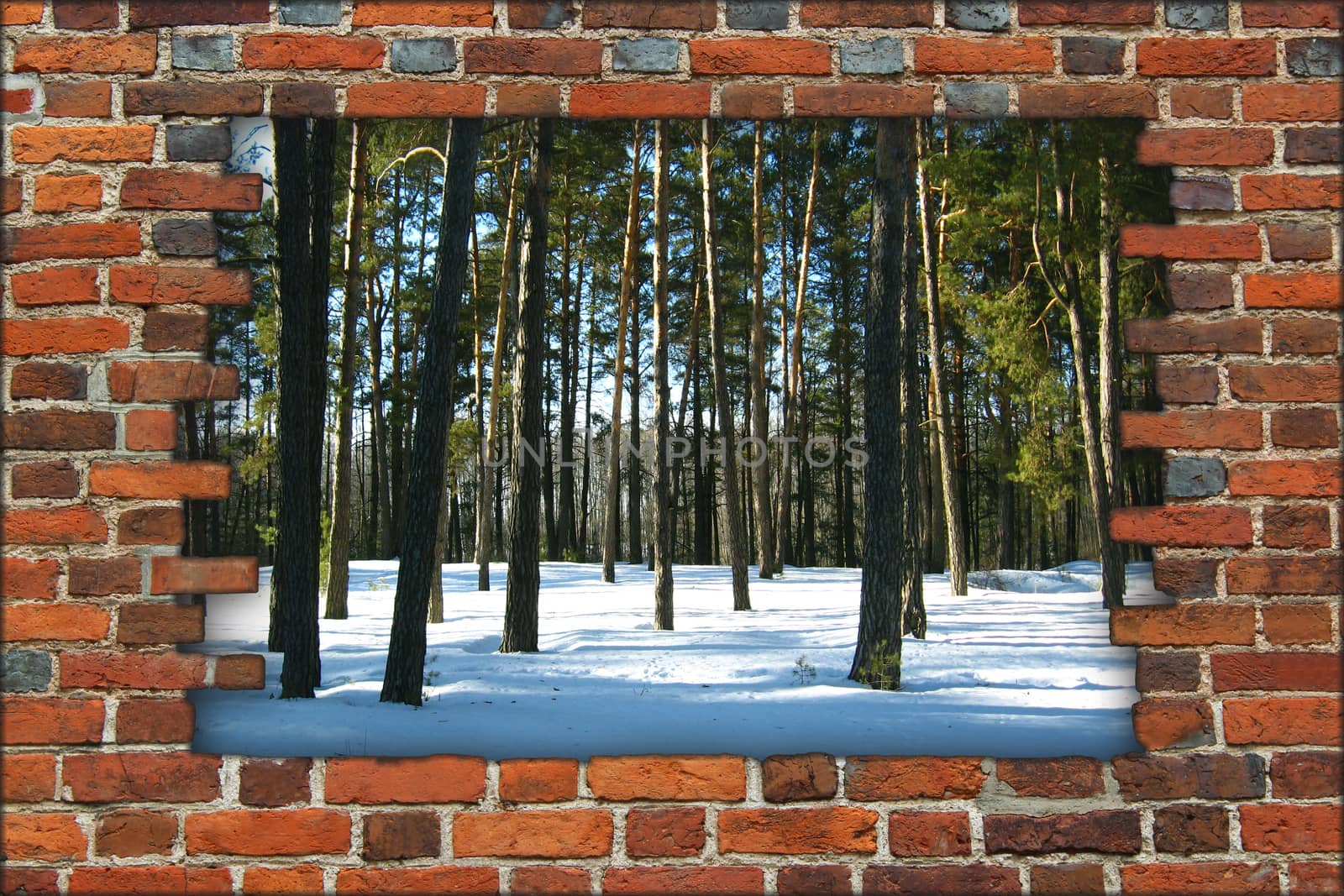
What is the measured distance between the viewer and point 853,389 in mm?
3436

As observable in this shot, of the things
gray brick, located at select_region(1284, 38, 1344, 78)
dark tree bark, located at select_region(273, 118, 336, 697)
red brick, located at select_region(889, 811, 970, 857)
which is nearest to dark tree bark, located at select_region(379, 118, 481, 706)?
dark tree bark, located at select_region(273, 118, 336, 697)

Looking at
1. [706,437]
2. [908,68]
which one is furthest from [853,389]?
[908,68]

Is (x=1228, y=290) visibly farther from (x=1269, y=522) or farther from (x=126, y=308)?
(x=126, y=308)

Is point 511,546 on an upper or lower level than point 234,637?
upper

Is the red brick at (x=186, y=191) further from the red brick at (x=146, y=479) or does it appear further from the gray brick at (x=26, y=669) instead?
the gray brick at (x=26, y=669)

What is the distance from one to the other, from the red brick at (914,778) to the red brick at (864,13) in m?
1.90

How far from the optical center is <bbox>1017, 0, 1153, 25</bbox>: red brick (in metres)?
2.23

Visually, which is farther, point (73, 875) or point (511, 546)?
point (511, 546)

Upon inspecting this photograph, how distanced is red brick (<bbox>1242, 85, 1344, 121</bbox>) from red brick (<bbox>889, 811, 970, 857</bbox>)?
1942 mm

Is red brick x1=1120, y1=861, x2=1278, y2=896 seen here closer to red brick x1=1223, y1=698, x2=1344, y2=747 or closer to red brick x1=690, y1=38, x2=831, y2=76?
red brick x1=1223, y1=698, x2=1344, y2=747

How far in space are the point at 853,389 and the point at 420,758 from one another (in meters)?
2.13

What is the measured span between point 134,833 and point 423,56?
Result: 208 centimetres

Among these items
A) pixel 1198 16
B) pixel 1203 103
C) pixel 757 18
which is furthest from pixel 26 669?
pixel 1198 16

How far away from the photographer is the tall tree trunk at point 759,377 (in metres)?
3.41
